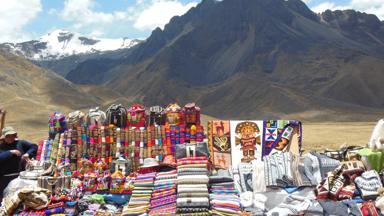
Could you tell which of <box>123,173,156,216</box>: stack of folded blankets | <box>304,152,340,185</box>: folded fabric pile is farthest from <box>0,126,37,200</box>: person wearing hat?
<box>304,152,340,185</box>: folded fabric pile

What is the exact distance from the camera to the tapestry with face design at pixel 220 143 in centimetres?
1038

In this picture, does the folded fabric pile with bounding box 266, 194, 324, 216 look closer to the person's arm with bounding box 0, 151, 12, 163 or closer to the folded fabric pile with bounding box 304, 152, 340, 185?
the folded fabric pile with bounding box 304, 152, 340, 185

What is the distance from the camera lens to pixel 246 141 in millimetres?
10445

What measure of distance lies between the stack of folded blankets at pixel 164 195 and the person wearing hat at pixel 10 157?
8.91 feet

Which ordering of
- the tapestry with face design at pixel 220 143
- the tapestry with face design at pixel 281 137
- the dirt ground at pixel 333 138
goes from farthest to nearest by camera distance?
the dirt ground at pixel 333 138 → the tapestry with face design at pixel 220 143 → the tapestry with face design at pixel 281 137

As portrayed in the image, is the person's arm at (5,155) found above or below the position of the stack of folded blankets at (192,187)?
above

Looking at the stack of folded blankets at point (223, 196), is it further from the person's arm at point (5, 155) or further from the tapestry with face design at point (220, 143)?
the person's arm at point (5, 155)

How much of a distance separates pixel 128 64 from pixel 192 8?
30079mm

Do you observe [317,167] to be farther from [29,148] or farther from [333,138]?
[333,138]

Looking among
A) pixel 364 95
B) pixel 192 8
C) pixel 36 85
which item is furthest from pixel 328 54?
pixel 192 8

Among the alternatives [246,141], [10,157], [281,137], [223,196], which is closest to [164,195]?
[223,196]

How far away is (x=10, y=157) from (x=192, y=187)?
3.67m

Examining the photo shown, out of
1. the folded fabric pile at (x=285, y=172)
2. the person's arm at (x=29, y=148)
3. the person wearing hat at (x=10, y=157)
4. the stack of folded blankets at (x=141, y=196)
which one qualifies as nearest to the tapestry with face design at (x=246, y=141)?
the folded fabric pile at (x=285, y=172)

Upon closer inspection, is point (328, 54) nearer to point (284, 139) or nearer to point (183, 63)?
point (183, 63)
